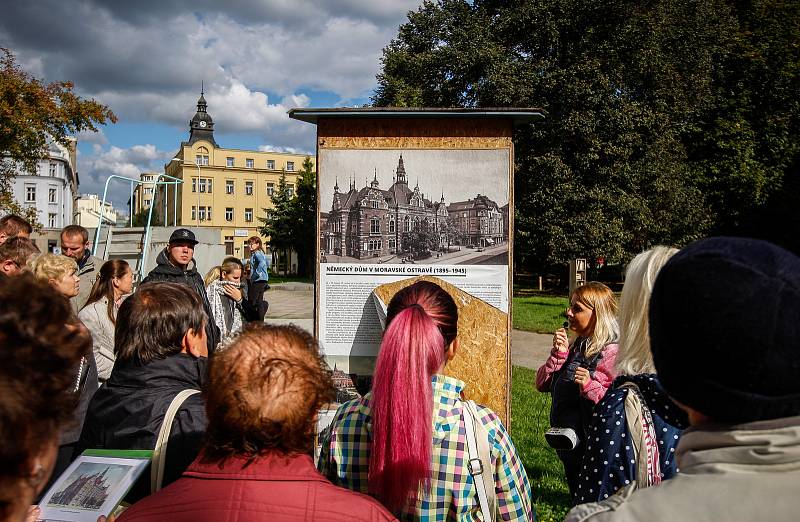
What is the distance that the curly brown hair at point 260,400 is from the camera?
174 centimetres

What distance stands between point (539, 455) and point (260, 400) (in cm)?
524

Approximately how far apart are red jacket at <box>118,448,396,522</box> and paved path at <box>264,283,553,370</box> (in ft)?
4.71

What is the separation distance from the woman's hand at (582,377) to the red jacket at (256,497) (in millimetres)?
2219

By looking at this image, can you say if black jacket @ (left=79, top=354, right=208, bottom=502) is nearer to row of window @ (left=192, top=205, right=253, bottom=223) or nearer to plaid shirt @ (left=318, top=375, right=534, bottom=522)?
plaid shirt @ (left=318, top=375, right=534, bottom=522)

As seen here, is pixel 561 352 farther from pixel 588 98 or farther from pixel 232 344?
pixel 588 98

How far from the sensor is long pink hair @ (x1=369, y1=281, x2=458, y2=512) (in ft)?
7.32

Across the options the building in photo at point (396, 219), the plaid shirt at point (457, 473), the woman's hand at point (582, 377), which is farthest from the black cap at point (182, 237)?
the plaid shirt at point (457, 473)

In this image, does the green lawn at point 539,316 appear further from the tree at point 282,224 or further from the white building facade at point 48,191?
the white building facade at point 48,191

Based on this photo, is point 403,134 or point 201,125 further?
point 201,125

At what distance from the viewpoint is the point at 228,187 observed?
90312 millimetres

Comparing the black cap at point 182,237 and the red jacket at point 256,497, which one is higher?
the black cap at point 182,237

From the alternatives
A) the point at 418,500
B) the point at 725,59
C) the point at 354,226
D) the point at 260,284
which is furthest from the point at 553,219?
the point at 418,500

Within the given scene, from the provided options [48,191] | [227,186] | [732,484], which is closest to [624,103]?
[732,484]

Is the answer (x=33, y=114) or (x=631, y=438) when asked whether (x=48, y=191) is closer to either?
(x=33, y=114)
